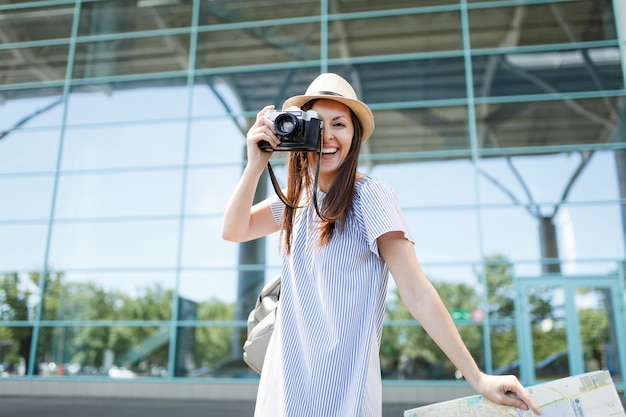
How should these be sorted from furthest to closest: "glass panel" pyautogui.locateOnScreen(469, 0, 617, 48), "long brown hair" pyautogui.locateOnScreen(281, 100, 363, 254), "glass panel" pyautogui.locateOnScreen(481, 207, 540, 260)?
"glass panel" pyautogui.locateOnScreen(469, 0, 617, 48) < "glass panel" pyautogui.locateOnScreen(481, 207, 540, 260) < "long brown hair" pyautogui.locateOnScreen(281, 100, 363, 254)

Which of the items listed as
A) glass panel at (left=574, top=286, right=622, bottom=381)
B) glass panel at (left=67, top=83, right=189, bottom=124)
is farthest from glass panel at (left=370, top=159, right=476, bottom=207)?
glass panel at (left=67, top=83, right=189, bottom=124)

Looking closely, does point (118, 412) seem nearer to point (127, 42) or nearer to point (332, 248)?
point (332, 248)

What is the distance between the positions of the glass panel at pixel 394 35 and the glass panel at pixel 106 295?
630 centimetres

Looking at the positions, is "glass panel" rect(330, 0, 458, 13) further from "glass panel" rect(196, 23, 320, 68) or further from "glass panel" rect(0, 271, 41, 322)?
"glass panel" rect(0, 271, 41, 322)

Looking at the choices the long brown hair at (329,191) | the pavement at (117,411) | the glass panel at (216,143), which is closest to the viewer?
the long brown hair at (329,191)

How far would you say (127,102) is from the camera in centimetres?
1316

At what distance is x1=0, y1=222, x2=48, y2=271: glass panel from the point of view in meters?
12.4

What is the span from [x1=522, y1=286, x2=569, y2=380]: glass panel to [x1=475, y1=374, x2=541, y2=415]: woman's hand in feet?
32.8

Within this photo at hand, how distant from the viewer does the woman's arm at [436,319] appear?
132cm

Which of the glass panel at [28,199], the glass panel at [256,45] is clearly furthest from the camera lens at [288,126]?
the glass panel at [28,199]

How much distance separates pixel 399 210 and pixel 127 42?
1359 centimetres

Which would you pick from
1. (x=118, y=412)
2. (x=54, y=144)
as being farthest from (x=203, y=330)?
(x=54, y=144)

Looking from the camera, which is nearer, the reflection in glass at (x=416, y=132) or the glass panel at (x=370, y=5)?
the reflection in glass at (x=416, y=132)

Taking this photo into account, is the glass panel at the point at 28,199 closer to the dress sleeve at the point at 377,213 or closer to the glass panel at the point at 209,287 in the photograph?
the glass panel at the point at 209,287
